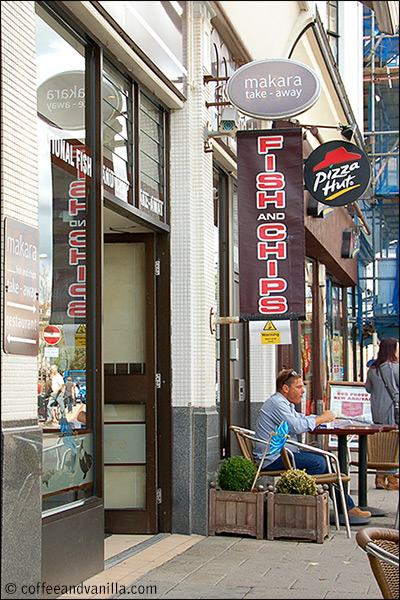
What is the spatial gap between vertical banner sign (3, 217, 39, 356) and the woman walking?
7.17 metres

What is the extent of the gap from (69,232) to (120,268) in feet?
7.18

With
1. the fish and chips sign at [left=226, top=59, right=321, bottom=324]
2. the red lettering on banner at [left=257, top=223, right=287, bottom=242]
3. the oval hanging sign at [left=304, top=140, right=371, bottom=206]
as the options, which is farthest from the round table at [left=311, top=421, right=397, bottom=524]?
the oval hanging sign at [left=304, top=140, right=371, bottom=206]

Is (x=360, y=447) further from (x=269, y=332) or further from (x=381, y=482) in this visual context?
(x=381, y=482)

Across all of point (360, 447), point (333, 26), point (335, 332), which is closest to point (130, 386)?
point (360, 447)

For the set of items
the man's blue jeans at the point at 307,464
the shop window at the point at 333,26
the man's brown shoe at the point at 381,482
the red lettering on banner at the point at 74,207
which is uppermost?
the shop window at the point at 333,26

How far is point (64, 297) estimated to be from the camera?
629 centimetres

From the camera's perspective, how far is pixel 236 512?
26.9 feet

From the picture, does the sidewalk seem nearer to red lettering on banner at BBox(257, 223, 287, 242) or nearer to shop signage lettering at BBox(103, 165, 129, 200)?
red lettering on banner at BBox(257, 223, 287, 242)

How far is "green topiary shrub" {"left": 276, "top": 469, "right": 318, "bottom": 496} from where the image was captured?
26.6 ft

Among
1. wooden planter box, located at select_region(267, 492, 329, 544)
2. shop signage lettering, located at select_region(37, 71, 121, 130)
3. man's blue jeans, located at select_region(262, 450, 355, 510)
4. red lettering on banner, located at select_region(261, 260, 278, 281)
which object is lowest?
wooden planter box, located at select_region(267, 492, 329, 544)

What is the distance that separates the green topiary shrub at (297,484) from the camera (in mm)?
8094

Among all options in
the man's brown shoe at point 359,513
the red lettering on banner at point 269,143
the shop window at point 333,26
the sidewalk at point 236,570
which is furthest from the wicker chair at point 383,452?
the shop window at point 333,26

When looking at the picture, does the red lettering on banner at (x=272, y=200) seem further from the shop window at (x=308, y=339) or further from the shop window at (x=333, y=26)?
the shop window at (x=333, y=26)

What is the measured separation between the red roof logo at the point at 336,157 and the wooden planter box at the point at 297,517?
348cm
